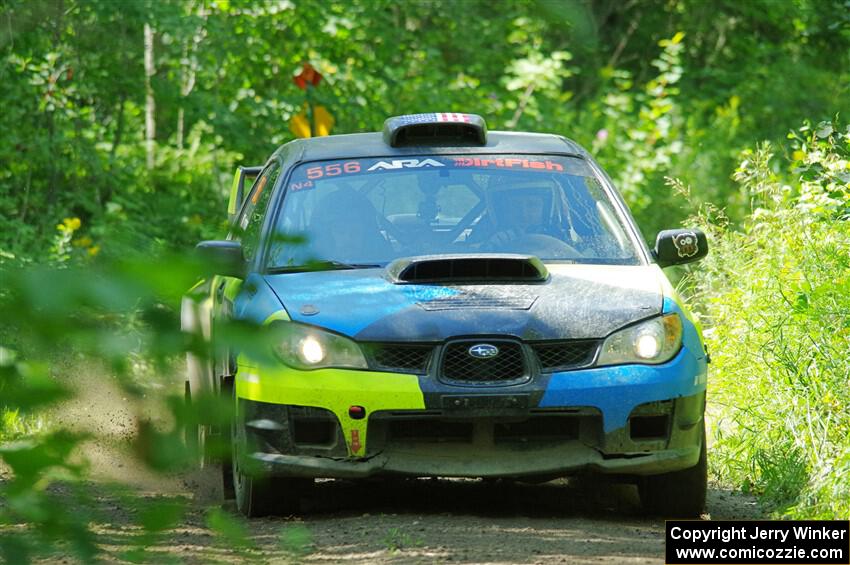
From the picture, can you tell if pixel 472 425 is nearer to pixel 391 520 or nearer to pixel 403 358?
pixel 403 358

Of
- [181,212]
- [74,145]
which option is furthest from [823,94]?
[181,212]

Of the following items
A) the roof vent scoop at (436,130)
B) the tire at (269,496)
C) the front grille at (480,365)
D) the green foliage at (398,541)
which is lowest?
the tire at (269,496)

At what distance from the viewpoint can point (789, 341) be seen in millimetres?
7379

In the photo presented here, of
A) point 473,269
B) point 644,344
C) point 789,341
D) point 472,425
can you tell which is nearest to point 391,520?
point 472,425

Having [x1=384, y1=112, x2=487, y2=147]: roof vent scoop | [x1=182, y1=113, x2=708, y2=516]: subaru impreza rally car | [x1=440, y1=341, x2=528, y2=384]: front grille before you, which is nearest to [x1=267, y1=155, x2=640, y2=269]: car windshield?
[x1=384, y1=112, x2=487, y2=147]: roof vent scoop

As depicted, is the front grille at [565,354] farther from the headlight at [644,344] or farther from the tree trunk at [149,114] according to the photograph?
the tree trunk at [149,114]

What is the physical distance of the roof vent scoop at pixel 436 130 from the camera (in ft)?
24.0

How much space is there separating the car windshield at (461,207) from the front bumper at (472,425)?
90 centimetres

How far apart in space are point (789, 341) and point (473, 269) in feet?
6.45

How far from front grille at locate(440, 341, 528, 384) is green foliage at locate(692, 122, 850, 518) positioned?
3.99 feet

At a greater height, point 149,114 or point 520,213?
point 520,213

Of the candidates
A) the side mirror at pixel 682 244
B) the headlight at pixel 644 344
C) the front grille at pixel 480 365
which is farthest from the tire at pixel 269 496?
the side mirror at pixel 682 244

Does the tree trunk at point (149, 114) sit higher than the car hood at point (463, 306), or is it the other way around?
the car hood at point (463, 306)

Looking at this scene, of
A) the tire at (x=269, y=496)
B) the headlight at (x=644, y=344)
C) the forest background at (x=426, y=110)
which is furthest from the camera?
the tire at (x=269, y=496)
